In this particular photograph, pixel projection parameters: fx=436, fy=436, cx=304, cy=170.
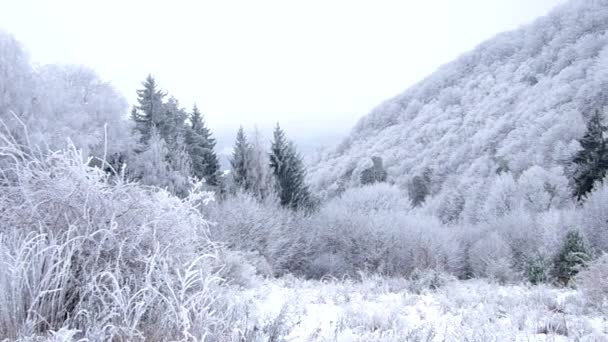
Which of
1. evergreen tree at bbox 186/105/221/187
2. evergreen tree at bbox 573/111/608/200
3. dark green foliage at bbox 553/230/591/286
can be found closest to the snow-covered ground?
dark green foliage at bbox 553/230/591/286

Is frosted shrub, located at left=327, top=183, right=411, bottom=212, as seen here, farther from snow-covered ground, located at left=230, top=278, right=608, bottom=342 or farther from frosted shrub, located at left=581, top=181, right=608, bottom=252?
snow-covered ground, located at left=230, top=278, right=608, bottom=342

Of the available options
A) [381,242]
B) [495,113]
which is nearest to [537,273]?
[381,242]

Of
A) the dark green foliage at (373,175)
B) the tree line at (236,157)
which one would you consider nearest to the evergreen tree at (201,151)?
the tree line at (236,157)

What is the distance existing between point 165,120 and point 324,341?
2826cm

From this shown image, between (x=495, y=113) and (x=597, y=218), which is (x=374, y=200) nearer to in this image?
(x=597, y=218)

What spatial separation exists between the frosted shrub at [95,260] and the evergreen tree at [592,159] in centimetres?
3251

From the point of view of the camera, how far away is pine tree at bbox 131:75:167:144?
93.8 ft

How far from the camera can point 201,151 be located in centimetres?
3173

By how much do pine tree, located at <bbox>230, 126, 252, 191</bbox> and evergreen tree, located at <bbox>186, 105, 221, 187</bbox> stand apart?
6.76 ft

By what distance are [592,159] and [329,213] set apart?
18804mm

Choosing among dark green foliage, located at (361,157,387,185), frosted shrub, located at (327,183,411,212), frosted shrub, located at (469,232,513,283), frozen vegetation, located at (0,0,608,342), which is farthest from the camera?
dark green foliage, located at (361,157,387,185)

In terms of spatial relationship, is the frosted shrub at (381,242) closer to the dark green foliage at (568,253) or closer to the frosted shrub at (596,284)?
the dark green foliage at (568,253)

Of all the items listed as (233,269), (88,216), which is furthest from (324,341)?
(233,269)

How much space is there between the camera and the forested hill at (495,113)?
42156mm
